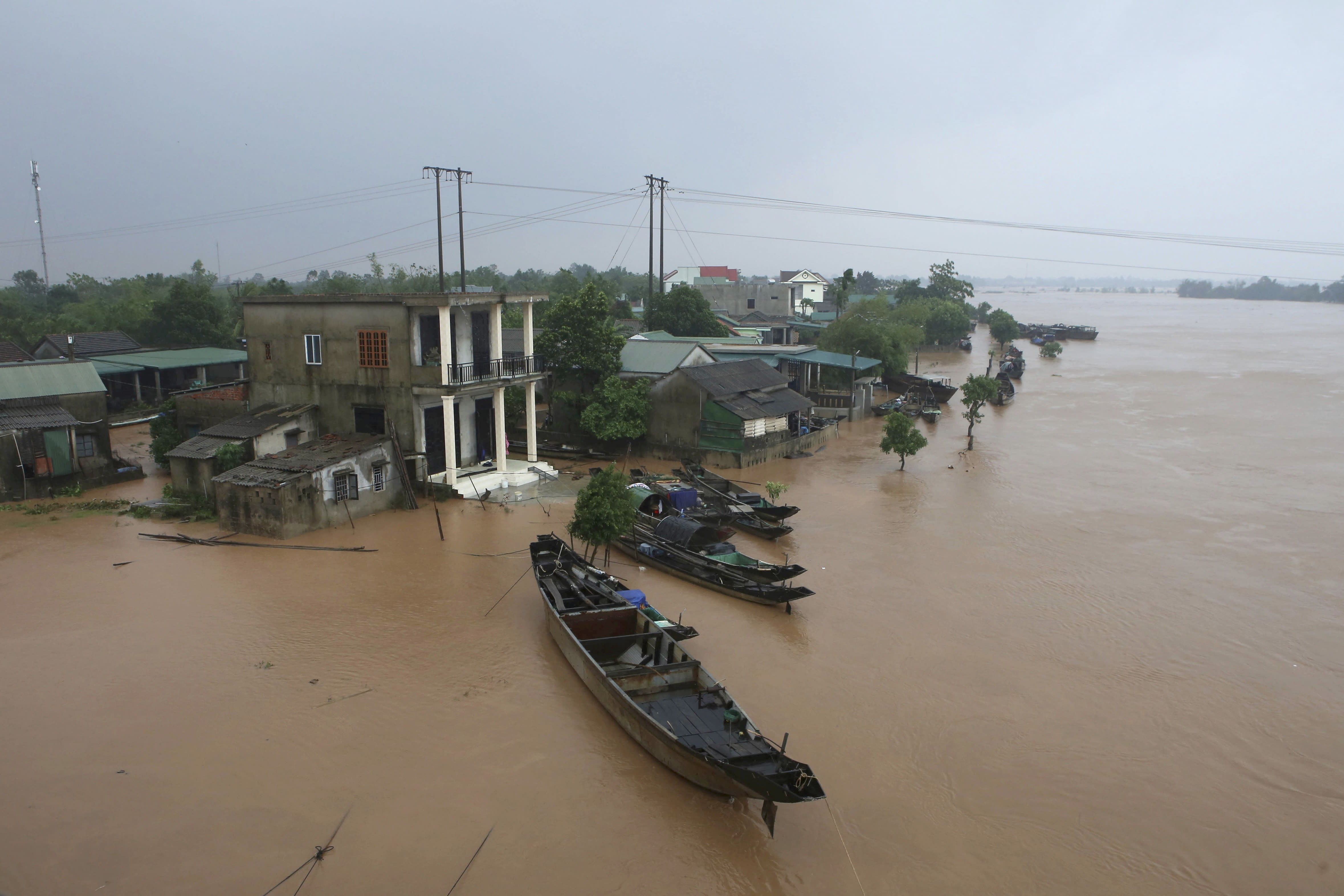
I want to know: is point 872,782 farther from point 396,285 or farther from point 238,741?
point 396,285

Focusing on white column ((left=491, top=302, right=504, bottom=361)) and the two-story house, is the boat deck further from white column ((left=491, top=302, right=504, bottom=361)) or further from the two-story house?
white column ((left=491, top=302, right=504, bottom=361))

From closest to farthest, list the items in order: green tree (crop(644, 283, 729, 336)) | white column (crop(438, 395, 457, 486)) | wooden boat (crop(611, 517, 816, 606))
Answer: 1. wooden boat (crop(611, 517, 816, 606))
2. white column (crop(438, 395, 457, 486))
3. green tree (crop(644, 283, 729, 336))

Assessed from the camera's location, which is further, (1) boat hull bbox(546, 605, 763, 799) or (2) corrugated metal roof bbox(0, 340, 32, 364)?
(2) corrugated metal roof bbox(0, 340, 32, 364)

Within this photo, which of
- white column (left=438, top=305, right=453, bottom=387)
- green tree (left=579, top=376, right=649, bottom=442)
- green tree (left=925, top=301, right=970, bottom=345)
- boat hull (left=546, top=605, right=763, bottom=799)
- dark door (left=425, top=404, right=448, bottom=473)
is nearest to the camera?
boat hull (left=546, top=605, right=763, bottom=799)

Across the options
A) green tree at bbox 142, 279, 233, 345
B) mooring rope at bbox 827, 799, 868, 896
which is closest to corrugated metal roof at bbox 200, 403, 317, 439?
mooring rope at bbox 827, 799, 868, 896

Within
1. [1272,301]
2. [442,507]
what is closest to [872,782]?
[442,507]

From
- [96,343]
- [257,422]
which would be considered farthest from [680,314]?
[96,343]

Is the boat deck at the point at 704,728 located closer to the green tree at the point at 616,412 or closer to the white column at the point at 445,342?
the white column at the point at 445,342

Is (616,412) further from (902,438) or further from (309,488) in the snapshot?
(309,488)
